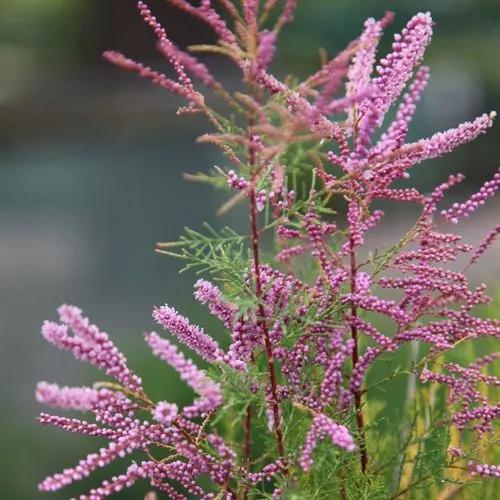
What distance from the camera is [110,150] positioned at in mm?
9594

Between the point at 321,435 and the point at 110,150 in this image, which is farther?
the point at 110,150

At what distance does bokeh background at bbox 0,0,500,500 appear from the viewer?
7207mm

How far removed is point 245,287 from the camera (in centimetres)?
A: 100

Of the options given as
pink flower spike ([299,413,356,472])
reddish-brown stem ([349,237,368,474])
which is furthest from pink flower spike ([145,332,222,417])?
reddish-brown stem ([349,237,368,474])

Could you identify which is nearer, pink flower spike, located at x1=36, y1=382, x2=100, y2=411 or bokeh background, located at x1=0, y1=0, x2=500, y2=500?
pink flower spike, located at x1=36, y1=382, x2=100, y2=411

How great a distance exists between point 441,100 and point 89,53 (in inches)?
163

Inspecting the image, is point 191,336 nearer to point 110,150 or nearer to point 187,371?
point 187,371

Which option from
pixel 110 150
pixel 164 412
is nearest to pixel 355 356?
pixel 164 412

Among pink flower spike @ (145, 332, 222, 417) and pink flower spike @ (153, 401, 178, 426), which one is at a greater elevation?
pink flower spike @ (145, 332, 222, 417)

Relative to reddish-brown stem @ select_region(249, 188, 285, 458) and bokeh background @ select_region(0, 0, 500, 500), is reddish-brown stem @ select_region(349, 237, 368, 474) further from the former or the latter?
bokeh background @ select_region(0, 0, 500, 500)

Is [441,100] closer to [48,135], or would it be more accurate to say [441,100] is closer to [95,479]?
[48,135]

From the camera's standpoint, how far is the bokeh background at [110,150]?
721cm

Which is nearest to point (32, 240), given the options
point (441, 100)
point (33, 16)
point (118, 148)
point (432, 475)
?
point (118, 148)

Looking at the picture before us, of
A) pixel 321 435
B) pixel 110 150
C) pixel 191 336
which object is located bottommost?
pixel 321 435
